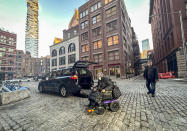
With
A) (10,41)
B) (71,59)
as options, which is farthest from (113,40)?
(10,41)

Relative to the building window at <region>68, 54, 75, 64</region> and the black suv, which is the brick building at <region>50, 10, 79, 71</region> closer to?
the building window at <region>68, 54, 75, 64</region>

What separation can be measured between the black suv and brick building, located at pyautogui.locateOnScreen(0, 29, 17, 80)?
169 ft

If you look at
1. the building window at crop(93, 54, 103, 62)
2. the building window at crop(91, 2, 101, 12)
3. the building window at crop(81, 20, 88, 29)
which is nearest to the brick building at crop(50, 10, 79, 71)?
the building window at crop(81, 20, 88, 29)

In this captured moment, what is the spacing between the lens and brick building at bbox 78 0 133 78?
1981 centimetres

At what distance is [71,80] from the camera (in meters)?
5.18

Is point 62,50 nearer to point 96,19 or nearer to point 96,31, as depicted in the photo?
point 96,31

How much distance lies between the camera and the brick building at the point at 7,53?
41250mm

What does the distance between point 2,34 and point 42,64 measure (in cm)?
3310

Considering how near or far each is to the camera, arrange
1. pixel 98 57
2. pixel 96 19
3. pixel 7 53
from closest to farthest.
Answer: pixel 98 57
pixel 96 19
pixel 7 53

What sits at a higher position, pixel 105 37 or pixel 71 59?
pixel 105 37

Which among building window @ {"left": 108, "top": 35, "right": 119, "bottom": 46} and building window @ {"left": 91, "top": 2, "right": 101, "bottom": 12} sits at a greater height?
building window @ {"left": 91, "top": 2, "right": 101, "bottom": 12}

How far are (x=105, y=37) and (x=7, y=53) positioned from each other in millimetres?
52042

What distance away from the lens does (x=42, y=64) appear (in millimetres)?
71312

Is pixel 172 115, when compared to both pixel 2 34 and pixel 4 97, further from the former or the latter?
pixel 2 34
